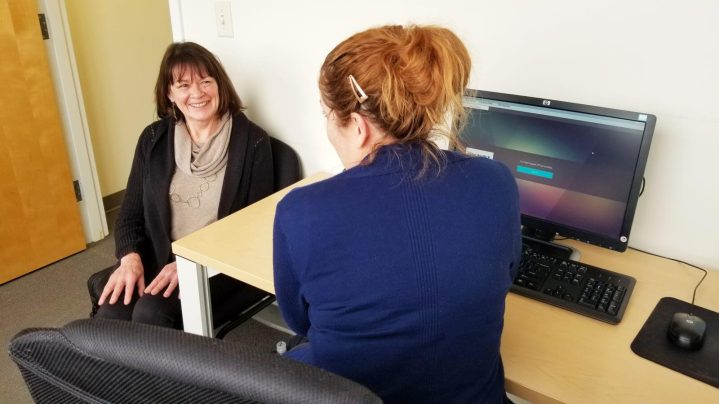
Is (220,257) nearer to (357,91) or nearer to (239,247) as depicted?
(239,247)

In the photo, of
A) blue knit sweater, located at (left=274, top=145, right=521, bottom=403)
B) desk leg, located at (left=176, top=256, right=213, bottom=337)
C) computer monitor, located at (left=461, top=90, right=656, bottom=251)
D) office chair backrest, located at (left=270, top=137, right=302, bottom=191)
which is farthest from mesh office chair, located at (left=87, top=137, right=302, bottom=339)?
blue knit sweater, located at (left=274, top=145, right=521, bottom=403)

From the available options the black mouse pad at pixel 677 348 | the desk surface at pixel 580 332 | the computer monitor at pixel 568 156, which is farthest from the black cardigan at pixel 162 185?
the black mouse pad at pixel 677 348

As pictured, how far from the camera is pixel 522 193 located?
1344 millimetres

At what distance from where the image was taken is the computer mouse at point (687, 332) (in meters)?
0.98

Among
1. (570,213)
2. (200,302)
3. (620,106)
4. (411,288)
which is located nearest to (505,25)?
(620,106)

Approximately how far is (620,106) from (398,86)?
0.76 m

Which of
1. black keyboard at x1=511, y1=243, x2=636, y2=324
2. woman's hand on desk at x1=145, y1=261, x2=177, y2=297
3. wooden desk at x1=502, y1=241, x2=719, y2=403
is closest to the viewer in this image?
wooden desk at x1=502, y1=241, x2=719, y2=403

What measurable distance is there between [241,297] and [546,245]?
96cm

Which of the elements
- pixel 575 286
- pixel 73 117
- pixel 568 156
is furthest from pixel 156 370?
pixel 73 117

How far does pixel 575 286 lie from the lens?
1.16 meters

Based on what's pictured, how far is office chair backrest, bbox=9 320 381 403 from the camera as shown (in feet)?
1.42

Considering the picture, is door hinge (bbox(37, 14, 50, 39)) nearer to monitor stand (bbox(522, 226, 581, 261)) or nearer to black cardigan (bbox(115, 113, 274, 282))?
black cardigan (bbox(115, 113, 274, 282))

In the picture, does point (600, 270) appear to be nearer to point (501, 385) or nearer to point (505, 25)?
point (501, 385)

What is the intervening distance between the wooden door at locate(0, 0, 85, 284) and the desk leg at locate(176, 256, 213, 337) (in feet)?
4.73
